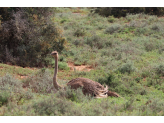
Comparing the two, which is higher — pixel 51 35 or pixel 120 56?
pixel 51 35

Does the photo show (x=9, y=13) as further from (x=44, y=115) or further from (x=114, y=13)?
(x=114, y=13)

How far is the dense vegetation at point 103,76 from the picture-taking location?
16.7ft

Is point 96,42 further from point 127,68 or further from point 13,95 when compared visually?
point 13,95

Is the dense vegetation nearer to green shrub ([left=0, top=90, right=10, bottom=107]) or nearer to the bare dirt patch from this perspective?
green shrub ([left=0, top=90, right=10, bottom=107])

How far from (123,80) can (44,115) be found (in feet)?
14.3

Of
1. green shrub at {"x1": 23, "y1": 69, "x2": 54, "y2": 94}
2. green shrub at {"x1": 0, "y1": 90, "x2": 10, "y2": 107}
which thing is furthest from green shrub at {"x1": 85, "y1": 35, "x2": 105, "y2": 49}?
green shrub at {"x1": 0, "y1": 90, "x2": 10, "y2": 107}

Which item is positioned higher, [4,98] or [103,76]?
[4,98]

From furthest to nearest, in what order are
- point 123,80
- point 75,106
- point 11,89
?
point 123,80
point 11,89
point 75,106

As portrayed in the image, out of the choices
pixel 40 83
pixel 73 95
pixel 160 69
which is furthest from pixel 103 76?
pixel 73 95

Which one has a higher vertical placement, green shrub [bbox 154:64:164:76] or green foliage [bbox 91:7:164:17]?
green foliage [bbox 91:7:164:17]

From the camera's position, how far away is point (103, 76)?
8.91m

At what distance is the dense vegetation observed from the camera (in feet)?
16.7

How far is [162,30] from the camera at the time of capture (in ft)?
49.7
